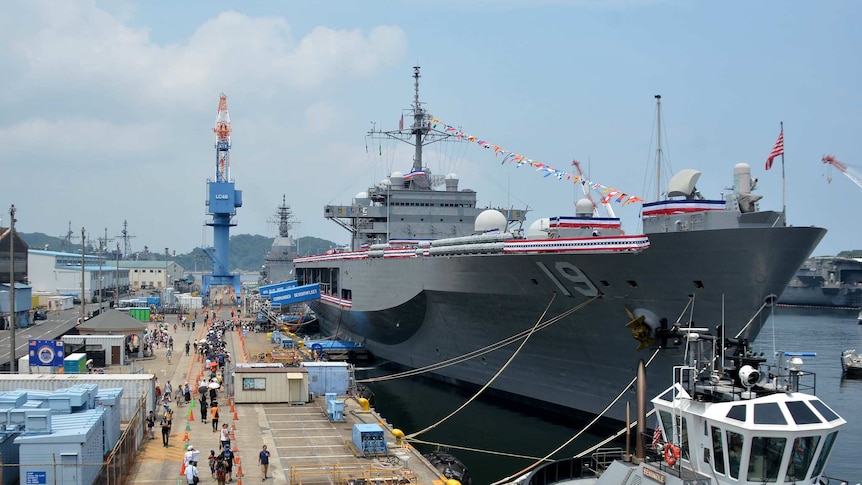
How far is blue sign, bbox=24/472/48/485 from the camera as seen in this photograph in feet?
43.1

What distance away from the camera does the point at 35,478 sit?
518 inches

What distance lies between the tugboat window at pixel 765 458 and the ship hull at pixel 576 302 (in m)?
7.56

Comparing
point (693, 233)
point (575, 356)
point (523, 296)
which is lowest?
point (575, 356)

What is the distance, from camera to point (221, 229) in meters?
65.4

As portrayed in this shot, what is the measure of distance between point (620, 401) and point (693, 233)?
5.79m

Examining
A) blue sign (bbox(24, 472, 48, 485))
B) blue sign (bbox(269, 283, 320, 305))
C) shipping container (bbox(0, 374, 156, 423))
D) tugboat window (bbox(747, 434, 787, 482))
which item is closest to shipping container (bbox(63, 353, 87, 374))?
shipping container (bbox(0, 374, 156, 423))

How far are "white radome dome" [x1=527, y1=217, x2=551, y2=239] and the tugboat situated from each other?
14.2 meters

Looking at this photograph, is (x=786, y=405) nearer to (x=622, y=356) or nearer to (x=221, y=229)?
(x=622, y=356)

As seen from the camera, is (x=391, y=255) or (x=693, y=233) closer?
(x=693, y=233)

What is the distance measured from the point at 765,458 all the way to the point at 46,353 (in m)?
21.1

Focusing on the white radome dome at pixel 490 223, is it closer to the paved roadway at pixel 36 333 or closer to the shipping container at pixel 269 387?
the shipping container at pixel 269 387

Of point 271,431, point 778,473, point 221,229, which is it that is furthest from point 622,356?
point 221,229

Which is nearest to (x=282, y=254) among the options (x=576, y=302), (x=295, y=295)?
(x=295, y=295)

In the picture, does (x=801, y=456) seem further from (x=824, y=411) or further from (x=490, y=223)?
(x=490, y=223)
